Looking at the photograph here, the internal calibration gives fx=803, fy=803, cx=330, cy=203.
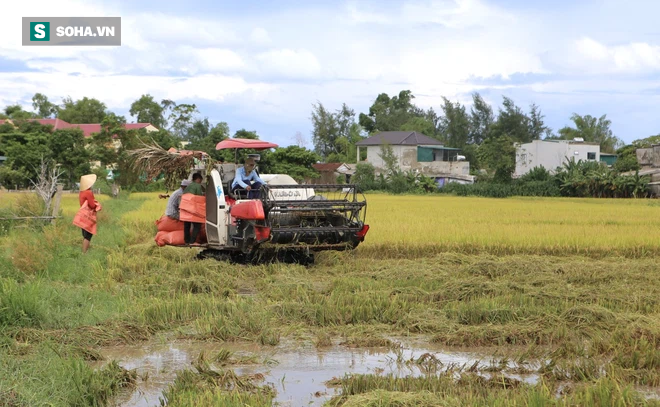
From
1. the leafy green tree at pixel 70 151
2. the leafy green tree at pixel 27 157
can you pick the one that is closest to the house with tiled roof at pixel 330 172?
the leafy green tree at pixel 70 151

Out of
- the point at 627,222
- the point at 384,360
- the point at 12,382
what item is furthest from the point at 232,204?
the point at 627,222

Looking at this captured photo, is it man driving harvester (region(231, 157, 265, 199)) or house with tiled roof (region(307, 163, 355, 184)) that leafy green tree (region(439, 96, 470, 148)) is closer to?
house with tiled roof (region(307, 163, 355, 184))

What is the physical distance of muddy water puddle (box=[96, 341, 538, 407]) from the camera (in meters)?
6.27

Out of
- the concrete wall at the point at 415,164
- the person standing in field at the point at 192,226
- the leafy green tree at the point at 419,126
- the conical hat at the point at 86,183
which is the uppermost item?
the leafy green tree at the point at 419,126

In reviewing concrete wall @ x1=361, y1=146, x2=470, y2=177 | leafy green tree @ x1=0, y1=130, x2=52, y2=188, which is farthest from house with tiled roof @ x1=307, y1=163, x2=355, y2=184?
leafy green tree @ x1=0, y1=130, x2=52, y2=188

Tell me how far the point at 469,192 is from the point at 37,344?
4704cm

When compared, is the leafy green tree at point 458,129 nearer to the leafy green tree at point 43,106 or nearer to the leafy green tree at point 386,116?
the leafy green tree at point 386,116

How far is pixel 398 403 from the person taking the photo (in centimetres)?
546

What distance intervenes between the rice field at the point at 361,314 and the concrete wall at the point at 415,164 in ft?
179

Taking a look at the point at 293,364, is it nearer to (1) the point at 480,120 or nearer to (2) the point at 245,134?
(2) the point at 245,134

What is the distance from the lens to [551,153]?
2495 inches

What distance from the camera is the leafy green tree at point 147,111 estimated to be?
297 feet

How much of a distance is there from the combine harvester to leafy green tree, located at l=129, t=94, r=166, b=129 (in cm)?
7920

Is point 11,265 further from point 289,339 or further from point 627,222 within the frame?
point 627,222
